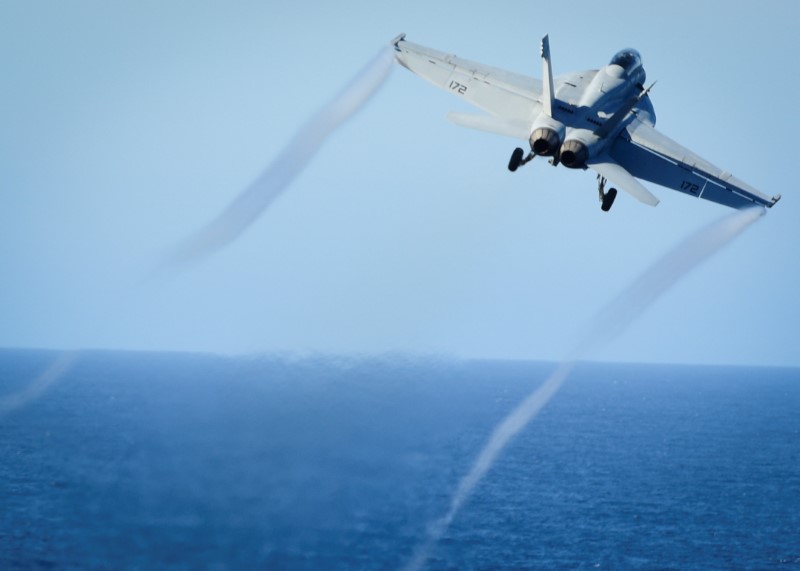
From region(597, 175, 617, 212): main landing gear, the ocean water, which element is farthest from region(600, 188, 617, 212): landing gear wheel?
the ocean water

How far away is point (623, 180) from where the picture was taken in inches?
1162

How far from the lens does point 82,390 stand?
17675 centimetres

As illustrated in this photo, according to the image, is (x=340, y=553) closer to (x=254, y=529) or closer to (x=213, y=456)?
(x=254, y=529)

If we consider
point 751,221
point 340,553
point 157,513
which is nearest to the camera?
point 751,221

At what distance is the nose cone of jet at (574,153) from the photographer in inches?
1183

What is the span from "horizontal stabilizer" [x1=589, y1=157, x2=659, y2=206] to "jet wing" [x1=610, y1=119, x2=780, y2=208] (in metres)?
2.31

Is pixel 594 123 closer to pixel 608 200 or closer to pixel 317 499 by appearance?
pixel 608 200

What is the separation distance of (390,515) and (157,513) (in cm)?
1805

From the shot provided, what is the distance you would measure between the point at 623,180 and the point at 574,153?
1869 mm

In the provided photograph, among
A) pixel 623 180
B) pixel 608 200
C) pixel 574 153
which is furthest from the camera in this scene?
pixel 608 200

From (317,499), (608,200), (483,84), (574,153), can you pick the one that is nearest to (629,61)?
(483,84)

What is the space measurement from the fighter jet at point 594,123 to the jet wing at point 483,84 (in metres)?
0.04

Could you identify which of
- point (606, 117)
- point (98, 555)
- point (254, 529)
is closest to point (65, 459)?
point (98, 555)

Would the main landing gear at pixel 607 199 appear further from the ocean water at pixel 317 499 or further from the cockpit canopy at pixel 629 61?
the ocean water at pixel 317 499
